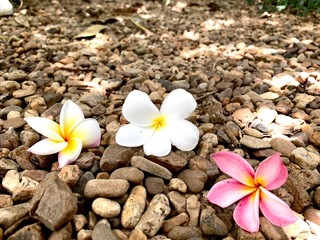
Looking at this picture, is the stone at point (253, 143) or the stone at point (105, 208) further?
the stone at point (253, 143)

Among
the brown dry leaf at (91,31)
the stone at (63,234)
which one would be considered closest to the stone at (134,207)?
the stone at (63,234)

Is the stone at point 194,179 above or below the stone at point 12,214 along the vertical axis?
below

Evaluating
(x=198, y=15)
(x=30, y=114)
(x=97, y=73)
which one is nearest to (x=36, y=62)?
(x=97, y=73)

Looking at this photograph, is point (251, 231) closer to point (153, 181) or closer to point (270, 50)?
point (153, 181)

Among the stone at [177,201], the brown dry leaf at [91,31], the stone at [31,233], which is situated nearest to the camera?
the stone at [31,233]

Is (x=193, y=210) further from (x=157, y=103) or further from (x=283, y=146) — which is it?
(x=157, y=103)

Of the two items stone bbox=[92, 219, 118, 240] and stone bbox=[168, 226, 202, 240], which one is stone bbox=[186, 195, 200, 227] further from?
stone bbox=[92, 219, 118, 240]

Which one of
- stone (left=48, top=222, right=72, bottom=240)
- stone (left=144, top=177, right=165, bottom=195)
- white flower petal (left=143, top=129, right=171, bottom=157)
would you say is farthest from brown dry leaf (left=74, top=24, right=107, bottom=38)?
stone (left=48, top=222, right=72, bottom=240)

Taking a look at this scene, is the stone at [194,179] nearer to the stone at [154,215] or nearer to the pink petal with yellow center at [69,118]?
the stone at [154,215]
